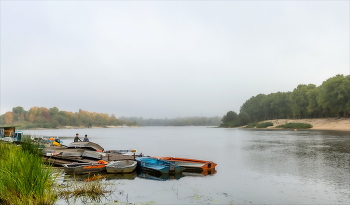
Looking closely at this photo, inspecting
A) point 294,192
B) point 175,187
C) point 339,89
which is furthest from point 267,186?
point 339,89

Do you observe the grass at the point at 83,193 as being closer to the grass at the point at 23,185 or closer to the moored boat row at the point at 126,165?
the grass at the point at 23,185

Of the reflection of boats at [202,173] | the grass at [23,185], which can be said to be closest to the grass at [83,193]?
the grass at [23,185]

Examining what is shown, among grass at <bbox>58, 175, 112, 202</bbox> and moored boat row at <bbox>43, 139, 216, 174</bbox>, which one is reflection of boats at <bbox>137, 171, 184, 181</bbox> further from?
grass at <bbox>58, 175, 112, 202</bbox>

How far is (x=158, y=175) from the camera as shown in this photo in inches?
881

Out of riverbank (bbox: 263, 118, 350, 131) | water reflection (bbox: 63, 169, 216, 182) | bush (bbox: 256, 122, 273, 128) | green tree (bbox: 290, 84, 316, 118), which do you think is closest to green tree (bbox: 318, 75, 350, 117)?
riverbank (bbox: 263, 118, 350, 131)

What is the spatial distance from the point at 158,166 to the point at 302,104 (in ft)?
352

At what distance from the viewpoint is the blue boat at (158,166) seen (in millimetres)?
22422

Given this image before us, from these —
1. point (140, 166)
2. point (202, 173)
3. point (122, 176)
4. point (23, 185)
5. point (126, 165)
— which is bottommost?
point (202, 173)

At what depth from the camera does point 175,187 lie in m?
18.3

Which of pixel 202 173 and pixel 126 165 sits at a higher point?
pixel 126 165

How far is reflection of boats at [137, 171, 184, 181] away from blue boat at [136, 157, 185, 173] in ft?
1.11

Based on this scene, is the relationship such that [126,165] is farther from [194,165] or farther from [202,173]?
[202,173]

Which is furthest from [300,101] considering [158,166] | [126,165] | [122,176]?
[122,176]

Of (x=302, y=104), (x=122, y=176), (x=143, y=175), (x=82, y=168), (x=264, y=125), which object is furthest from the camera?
(x=264, y=125)
